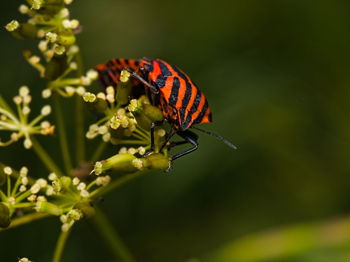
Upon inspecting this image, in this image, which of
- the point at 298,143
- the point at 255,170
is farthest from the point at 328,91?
the point at 255,170

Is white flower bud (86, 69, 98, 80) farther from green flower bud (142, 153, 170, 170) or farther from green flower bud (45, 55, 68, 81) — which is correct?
green flower bud (142, 153, 170, 170)

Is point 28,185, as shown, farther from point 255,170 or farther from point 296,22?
point 296,22

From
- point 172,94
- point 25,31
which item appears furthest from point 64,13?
point 172,94

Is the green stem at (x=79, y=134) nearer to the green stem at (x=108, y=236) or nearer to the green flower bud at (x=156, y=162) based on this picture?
the green stem at (x=108, y=236)

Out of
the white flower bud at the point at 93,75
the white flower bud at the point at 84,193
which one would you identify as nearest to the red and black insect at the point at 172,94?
the white flower bud at the point at 93,75

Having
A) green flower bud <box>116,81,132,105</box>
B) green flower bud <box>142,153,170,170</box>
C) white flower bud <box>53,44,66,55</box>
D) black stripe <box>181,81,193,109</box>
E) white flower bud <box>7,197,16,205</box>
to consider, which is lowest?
green flower bud <box>142,153,170,170</box>

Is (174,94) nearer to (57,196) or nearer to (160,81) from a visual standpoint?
(160,81)

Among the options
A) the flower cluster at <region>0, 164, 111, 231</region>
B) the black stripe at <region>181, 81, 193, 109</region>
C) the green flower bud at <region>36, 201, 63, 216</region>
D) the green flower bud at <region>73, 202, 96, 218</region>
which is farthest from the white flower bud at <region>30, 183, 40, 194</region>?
the black stripe at <region>181, 81, 193, 109</region>
